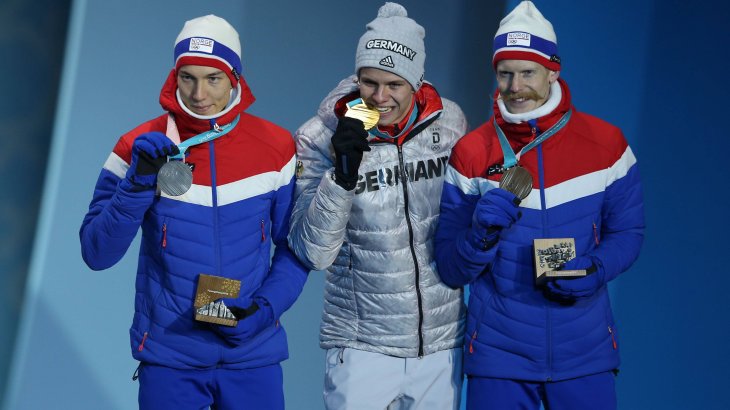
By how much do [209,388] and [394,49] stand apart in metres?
1.05

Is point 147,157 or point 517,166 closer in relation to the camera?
point 147,157

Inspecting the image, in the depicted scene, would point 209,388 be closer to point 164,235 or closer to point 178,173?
point 164,235

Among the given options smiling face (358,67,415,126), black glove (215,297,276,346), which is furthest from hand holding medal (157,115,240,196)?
smiling face (358,67,415,126)

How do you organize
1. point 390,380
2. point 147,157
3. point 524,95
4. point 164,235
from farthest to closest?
point 390,380 < point 524,95 < point 164,235 < point 147,157

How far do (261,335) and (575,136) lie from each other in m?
1.01

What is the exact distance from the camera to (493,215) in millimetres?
2801

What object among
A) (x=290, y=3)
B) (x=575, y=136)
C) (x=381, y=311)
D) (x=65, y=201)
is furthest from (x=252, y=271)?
(x=290, y=3)

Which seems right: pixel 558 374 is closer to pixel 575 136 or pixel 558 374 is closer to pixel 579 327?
pixel 579 327

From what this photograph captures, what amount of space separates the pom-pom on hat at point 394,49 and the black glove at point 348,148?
258mm

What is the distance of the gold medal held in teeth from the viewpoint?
9.59ft

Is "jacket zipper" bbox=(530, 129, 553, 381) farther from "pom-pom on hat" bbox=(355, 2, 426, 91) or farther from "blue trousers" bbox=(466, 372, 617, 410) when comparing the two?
"pom-pom on hat" bbox=(355, 2, 426, 91)

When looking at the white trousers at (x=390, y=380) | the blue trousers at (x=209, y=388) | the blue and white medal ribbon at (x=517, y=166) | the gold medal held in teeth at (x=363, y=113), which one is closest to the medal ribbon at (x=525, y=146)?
the blue and white medal ribbon at (x=517, y=166)

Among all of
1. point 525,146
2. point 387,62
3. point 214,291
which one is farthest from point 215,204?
point 525,146

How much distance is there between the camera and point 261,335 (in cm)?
291
